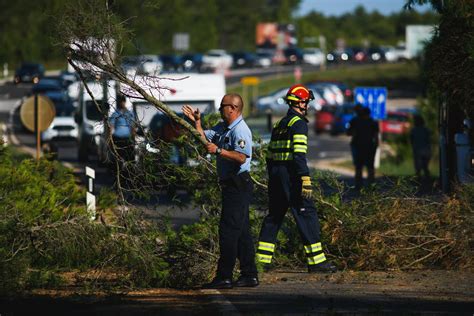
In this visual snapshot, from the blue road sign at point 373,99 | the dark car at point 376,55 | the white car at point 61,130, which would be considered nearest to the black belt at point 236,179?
the blue road sign at point 373,99

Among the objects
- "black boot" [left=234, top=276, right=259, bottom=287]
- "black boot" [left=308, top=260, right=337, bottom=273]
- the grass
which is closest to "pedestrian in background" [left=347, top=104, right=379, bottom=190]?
the grass

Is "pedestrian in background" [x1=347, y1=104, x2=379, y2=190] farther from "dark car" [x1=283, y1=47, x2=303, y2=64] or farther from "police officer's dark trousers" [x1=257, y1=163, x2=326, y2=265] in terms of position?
"dark car" [x1=283, y1=47, x2=303, y2=64]

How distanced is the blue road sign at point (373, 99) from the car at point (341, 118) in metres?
18.2

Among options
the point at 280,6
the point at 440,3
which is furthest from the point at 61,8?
the point at 280,6

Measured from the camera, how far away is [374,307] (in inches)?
365

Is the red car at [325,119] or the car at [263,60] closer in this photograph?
the red car at [325,119]

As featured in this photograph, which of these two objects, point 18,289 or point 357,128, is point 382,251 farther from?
point 357,128

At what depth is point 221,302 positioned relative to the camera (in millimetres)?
9641

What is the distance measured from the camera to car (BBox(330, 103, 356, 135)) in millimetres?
48250

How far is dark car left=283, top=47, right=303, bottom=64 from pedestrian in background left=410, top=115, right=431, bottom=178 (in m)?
80.2

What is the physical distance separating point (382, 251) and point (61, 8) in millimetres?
3862

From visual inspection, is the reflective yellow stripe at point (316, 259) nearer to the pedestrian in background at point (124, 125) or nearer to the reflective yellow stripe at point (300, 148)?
the reflective yellow stripe at point (300, 148)

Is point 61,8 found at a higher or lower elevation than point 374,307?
higher

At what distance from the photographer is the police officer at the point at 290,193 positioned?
1097 cm
